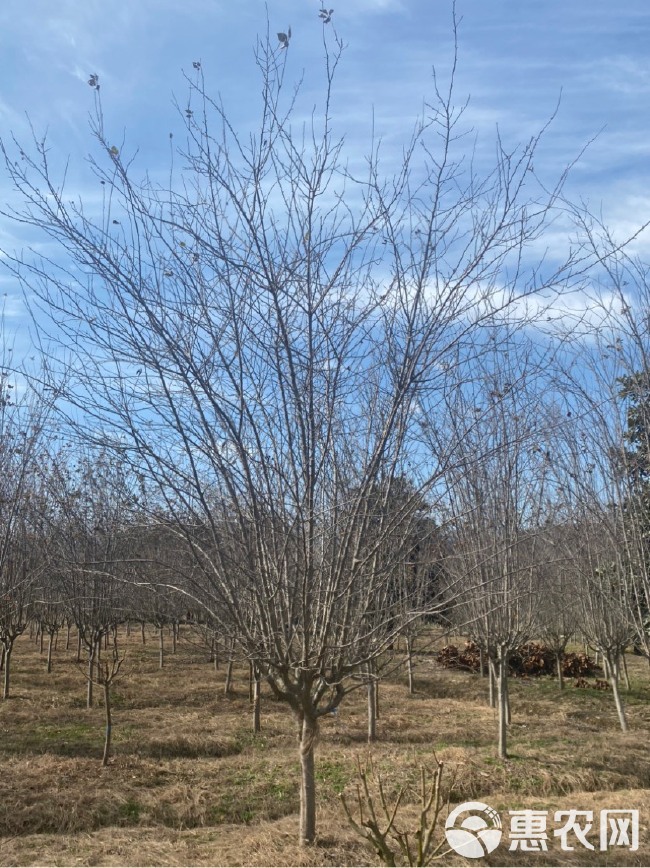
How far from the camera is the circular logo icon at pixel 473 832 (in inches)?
203

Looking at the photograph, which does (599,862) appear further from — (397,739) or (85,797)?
(397,739)

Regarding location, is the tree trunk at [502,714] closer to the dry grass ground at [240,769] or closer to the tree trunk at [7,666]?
the dry grass ground at [240,769]

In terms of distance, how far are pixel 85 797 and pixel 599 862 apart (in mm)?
4807

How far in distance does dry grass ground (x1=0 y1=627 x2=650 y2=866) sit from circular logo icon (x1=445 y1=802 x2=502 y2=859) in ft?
0.33

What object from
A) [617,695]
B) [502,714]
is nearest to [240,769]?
[502,714]

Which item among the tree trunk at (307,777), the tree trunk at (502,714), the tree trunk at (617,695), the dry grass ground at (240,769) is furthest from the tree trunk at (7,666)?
the tree trunk at (617,695)

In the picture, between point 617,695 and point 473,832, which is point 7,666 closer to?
point 473,832

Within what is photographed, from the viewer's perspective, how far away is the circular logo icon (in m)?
5.16

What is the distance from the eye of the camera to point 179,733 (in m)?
10.3

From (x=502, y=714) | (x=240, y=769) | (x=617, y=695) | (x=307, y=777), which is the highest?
(x=307, y=777)

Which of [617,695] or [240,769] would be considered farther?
[617,695]

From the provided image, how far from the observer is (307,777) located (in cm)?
475

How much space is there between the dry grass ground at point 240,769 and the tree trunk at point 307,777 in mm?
153

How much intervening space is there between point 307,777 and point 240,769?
411cm
